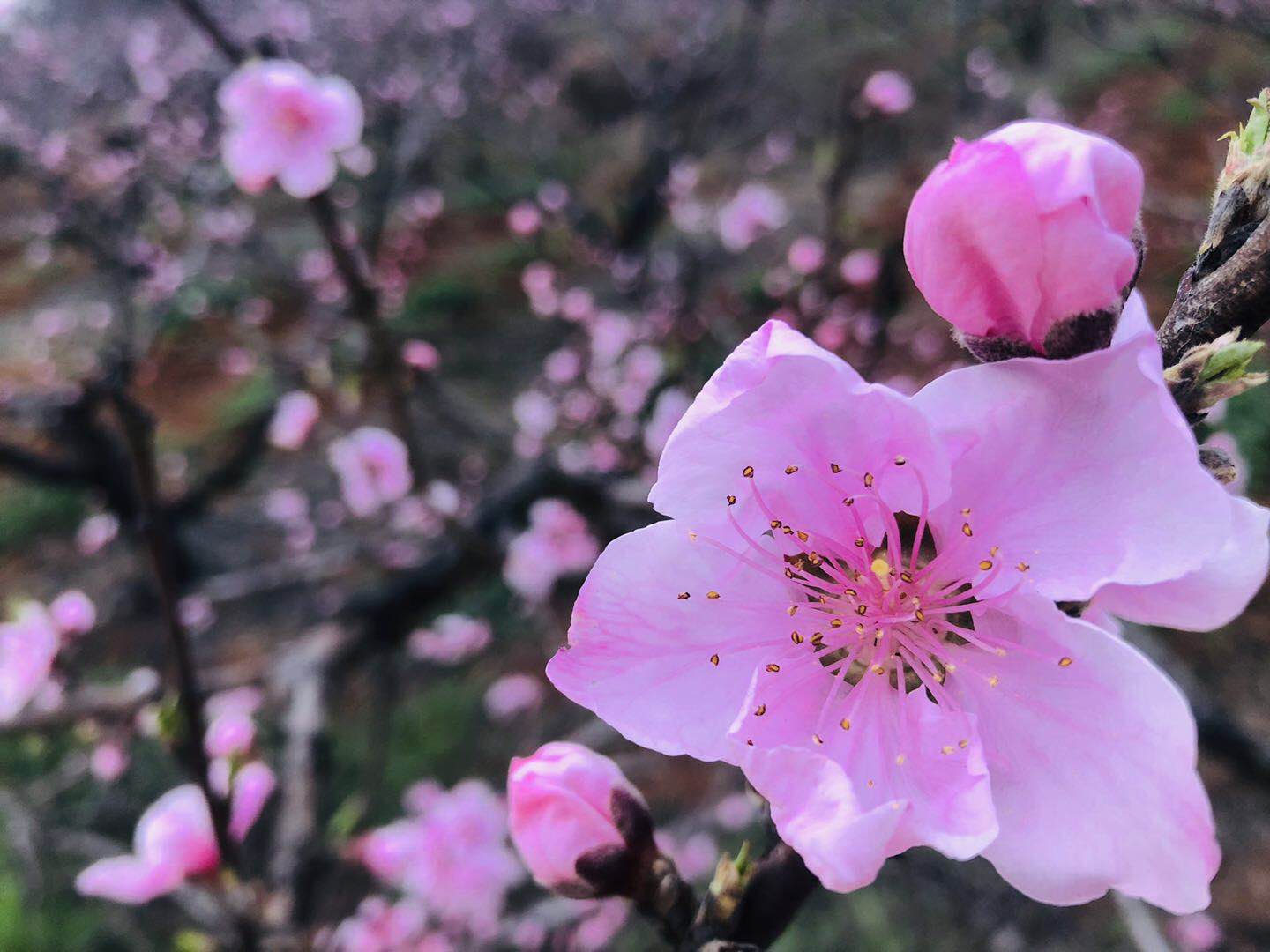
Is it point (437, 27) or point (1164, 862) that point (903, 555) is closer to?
point (1164, 862)

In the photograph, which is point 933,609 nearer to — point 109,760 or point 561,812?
point 561,812

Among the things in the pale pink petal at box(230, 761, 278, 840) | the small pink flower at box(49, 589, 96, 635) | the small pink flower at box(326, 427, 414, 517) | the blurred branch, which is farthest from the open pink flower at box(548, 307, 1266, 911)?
the small pink flower at box(326, 427, 414, 517)

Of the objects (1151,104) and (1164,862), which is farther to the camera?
(1151,104)

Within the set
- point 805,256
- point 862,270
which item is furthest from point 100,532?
point 862,270

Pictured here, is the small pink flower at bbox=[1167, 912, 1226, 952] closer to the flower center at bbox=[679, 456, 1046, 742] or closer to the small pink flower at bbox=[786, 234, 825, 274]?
the small pink flower at bbox=[786, 234, 825, 274]

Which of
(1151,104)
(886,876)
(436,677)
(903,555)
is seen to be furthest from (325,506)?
(1151,104)

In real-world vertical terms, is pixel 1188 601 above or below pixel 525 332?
above
